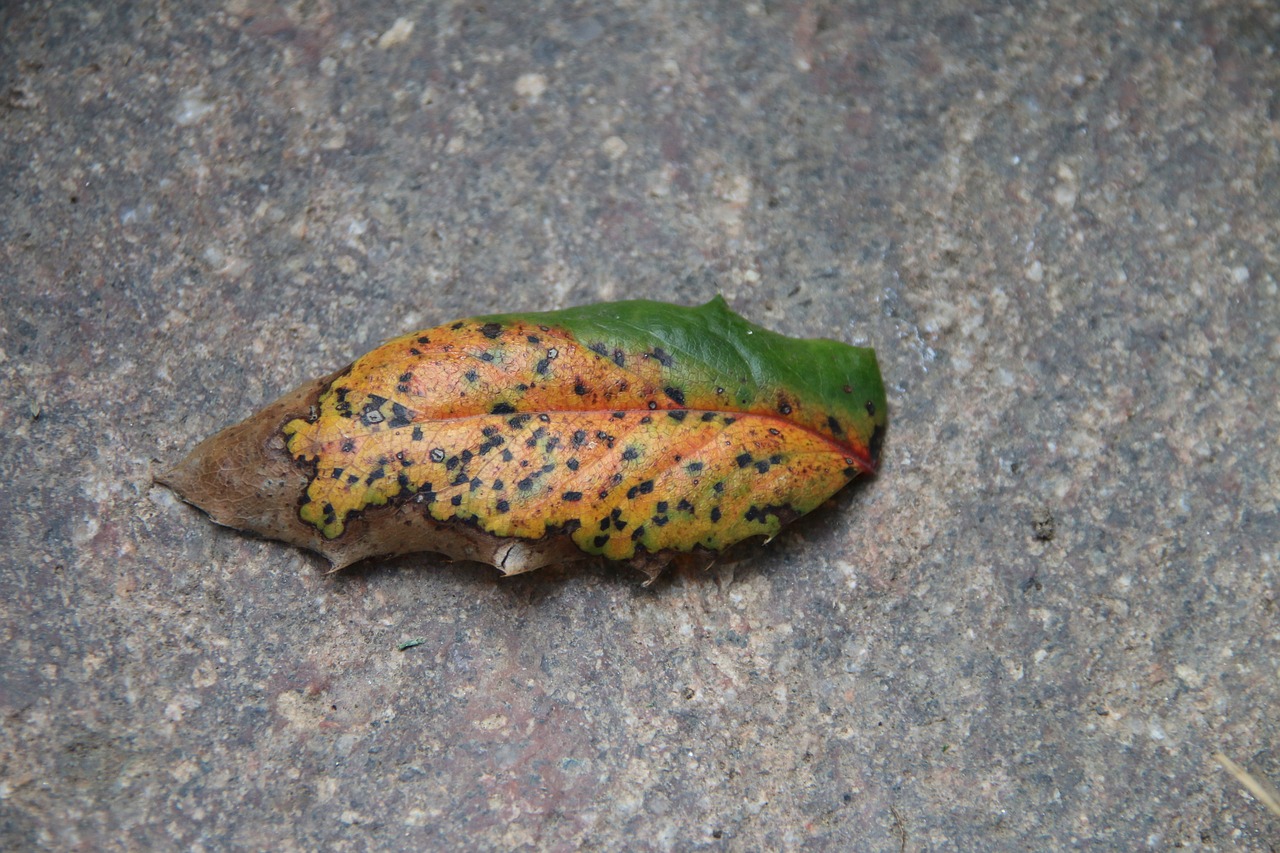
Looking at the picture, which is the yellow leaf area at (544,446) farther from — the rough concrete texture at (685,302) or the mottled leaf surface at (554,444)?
the rough concrete texture at (685,302)

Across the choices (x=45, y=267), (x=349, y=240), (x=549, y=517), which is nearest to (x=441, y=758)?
(x=549, y=517)

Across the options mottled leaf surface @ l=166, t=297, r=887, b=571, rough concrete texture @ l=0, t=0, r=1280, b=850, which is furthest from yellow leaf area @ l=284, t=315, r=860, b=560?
rough concrete texture @ l=0, t=0, r=1280, b=850

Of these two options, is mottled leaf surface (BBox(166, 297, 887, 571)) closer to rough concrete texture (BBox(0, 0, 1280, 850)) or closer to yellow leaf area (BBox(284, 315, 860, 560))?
yellow leaf area (BBox(284, 315, 860, 560))

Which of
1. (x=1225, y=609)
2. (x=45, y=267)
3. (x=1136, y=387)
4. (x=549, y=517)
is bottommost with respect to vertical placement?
(x=1225, y=609)

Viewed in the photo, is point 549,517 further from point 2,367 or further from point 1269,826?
point 1269,826

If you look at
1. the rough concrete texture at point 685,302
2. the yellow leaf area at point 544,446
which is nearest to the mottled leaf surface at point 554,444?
the yellow leaf area at point 544,446

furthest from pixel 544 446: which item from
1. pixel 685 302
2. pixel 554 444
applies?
pixel 685 302
